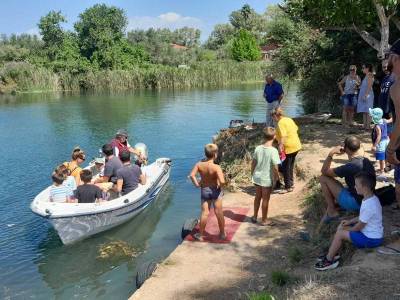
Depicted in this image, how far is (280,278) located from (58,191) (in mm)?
5079

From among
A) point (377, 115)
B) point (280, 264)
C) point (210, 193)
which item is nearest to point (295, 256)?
point (280, 264)

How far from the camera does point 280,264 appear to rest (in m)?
6.55

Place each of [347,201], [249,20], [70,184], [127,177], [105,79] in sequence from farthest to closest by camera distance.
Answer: [249,20], [105,79], [127,177], [70,184], [347,201]

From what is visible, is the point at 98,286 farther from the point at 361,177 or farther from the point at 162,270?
the point at 361,177

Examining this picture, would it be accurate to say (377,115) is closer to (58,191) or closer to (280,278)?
(280,278)

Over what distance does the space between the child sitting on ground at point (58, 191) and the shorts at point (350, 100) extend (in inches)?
329

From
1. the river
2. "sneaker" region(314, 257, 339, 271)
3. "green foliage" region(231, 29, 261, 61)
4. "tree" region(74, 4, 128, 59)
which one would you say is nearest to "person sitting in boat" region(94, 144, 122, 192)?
the river

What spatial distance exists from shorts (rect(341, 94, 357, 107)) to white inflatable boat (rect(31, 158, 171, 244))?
6.48 m

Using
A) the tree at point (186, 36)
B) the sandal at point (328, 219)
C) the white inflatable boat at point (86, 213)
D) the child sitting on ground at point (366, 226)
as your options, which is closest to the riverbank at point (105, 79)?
the white inflatable boat at point (86, 213)

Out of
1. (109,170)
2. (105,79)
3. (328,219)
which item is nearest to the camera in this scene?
(328,219)

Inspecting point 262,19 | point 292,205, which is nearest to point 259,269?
point 292,205

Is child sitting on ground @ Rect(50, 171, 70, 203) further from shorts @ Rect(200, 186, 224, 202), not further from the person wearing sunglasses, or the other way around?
the person wearing sunglasses

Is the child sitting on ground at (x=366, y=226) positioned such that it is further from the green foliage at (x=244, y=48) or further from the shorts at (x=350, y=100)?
the green foliage at (x=244, y=48)

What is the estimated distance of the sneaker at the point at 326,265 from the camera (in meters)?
5.57
